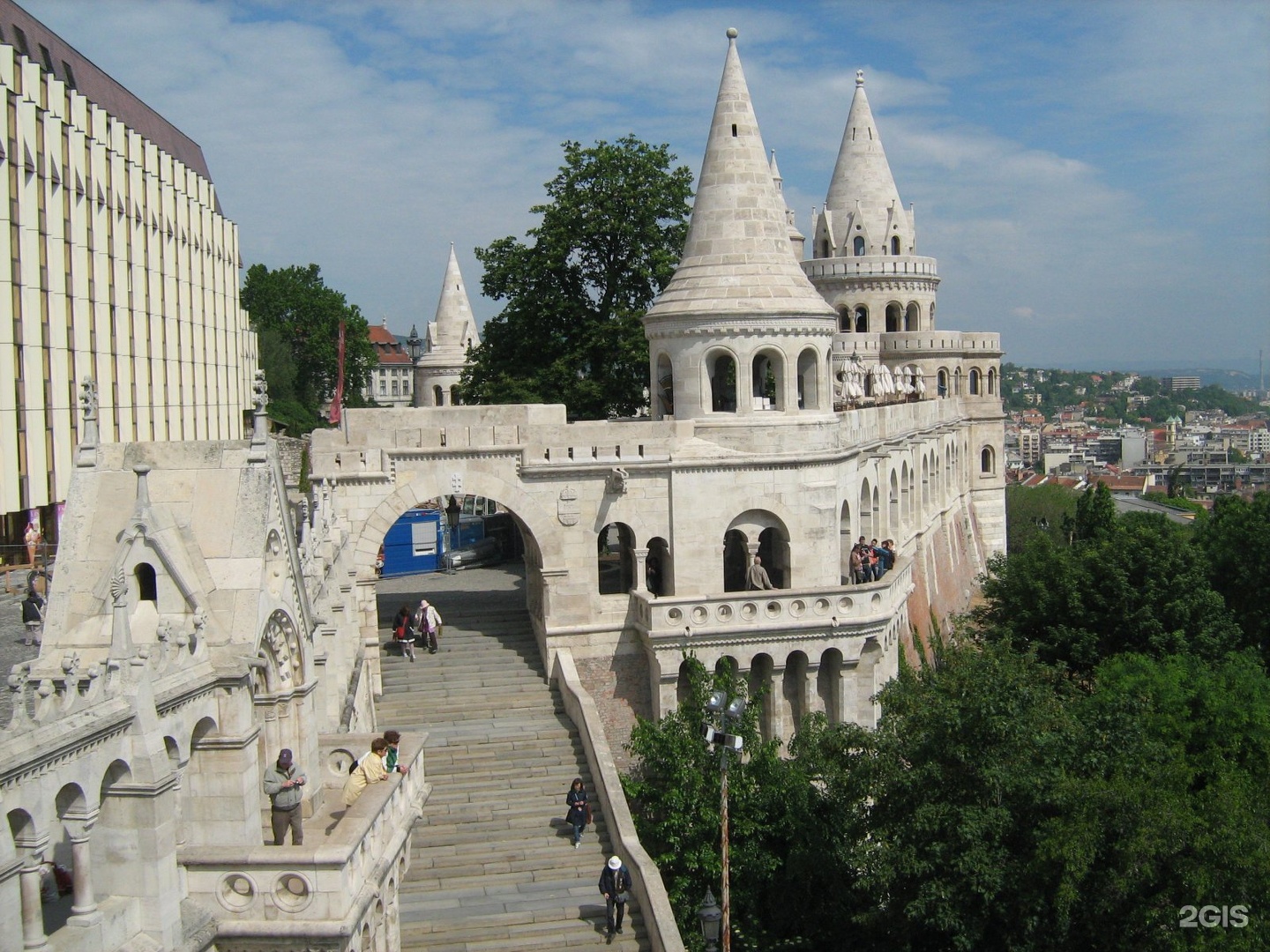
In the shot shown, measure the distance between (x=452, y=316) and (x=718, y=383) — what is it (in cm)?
2469

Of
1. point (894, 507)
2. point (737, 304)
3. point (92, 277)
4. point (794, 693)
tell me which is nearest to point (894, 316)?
point (894, 507)

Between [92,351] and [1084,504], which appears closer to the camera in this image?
[92,351]

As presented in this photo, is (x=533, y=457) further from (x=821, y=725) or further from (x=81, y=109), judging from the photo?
(x=81, y=109)

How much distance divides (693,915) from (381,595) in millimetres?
12186

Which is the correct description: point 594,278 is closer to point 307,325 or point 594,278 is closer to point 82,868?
point 82,868

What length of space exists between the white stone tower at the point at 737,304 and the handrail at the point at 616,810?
6180 mm

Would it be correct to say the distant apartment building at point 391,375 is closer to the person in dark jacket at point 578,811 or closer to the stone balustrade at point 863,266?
the stone balustrade at point 863,266

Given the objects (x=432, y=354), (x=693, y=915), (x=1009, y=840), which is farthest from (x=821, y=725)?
(x=432, y=354)

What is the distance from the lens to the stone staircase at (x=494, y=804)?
19719 mm

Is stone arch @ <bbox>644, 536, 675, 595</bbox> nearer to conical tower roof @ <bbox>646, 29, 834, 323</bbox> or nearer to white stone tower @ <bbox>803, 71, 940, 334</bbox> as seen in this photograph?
conical tower roof @ <bbox>646, 29, 834, 323</bbox>

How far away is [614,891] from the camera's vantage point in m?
19.4

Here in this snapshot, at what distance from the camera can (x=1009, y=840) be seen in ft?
63.4

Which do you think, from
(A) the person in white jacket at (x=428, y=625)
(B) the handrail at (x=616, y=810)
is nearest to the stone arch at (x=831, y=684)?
(B) the handrail at (x=616, y=810)

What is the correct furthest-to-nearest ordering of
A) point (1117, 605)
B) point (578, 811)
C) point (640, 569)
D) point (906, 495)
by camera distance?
point (906, 495) < point (1117, 605) < point (640, 569) < point (578, 811)
